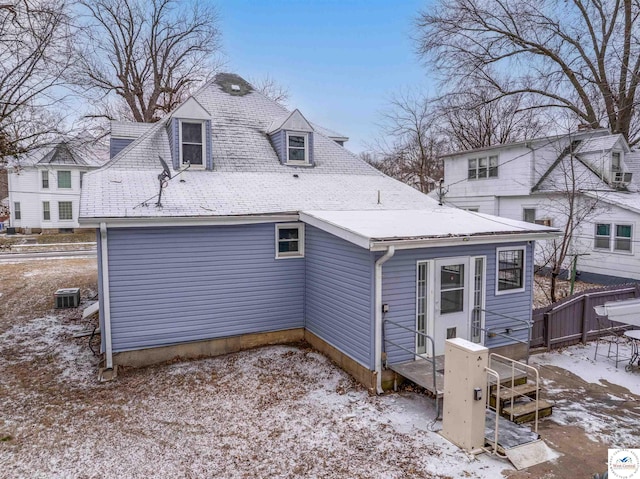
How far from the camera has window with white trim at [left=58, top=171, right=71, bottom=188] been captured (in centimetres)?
3369

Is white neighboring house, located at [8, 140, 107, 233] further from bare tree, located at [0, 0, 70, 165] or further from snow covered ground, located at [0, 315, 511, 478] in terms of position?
snow covered ground, located at [0, 315, 511, 478]

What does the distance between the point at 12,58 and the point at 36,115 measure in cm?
209

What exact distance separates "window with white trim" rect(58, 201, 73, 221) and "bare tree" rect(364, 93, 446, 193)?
2678 cm

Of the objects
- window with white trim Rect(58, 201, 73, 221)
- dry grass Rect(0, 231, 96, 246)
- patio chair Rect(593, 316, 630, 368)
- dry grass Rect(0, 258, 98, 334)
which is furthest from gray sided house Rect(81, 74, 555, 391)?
window with white trim Rect(58, 201, 73, 221)

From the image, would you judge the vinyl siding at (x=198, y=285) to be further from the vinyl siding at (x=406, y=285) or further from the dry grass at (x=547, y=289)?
the dry grass at (x=547, y=289)

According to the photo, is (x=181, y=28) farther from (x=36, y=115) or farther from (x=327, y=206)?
(x=327, y=206)

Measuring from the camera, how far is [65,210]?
34.2 m

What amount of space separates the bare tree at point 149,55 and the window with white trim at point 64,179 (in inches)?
399

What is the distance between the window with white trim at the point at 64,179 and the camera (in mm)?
33688

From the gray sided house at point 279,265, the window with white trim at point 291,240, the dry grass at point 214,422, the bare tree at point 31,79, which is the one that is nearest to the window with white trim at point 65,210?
the bare tree at point 31,79

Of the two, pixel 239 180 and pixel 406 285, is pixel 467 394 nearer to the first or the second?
pixel 406 285

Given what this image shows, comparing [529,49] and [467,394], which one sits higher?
[529,49]

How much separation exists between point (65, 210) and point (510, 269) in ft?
118

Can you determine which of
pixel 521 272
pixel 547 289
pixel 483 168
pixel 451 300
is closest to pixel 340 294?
pixel 451 300
